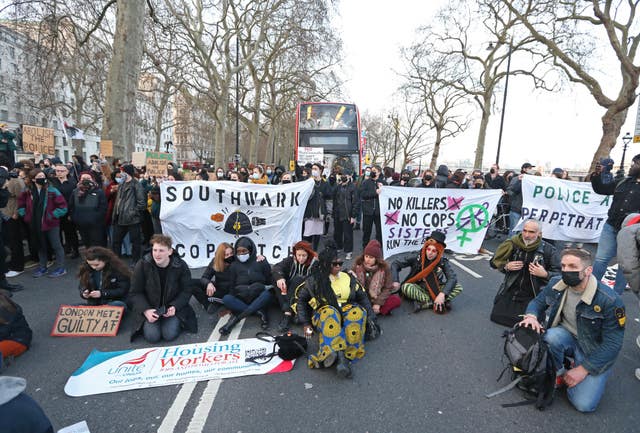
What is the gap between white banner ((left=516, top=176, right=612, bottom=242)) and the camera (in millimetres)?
7160

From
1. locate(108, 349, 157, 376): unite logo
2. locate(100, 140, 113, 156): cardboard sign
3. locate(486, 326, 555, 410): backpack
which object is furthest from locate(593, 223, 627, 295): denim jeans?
locate(100, 140, 113, 156): cardboard sign

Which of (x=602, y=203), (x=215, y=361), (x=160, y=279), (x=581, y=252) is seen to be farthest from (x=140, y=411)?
(x=602, y=203)

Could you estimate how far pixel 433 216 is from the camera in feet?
21.0

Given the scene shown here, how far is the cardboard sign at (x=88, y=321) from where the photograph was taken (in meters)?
3.65

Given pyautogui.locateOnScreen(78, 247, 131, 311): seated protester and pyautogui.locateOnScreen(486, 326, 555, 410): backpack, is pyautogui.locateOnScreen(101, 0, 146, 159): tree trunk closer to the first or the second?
pyautogui.locateOnScreen(78, 247, 131, 311): seated protester

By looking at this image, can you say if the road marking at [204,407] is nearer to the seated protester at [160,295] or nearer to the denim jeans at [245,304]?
the seated protester at [160,295]

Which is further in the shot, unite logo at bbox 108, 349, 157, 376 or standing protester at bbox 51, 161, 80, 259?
standing protester at bbox 51, 161, 80, 259

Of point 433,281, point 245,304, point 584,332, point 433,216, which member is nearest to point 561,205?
point 433,216

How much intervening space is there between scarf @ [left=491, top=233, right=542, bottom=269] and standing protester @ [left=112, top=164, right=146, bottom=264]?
17.0ft

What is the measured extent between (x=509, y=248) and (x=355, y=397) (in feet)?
7.84

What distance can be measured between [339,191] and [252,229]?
188 cm

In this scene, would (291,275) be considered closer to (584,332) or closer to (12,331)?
(12,331)

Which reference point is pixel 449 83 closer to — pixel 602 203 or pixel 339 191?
pixel 602 203

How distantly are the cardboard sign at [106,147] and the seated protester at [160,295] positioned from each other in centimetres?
620
